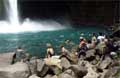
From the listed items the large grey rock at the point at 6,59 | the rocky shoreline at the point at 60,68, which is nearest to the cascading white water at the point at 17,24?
the large grey rock at the point at 6,59

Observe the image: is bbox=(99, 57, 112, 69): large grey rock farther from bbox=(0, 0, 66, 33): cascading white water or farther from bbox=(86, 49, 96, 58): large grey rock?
bbox=(0, 0, 66, 33): cascading white water

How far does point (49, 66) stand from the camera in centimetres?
2000

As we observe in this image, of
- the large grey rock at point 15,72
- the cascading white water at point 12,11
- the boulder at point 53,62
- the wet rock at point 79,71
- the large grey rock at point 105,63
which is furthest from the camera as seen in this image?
the cascading white water at point 12,11

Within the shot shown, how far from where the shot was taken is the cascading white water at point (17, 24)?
1964 inches

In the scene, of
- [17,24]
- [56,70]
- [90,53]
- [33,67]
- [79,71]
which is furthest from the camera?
[17,24]

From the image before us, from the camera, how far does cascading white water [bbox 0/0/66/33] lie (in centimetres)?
4988

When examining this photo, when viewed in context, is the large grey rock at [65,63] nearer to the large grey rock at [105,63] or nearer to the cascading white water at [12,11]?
the large grey rock at [105,63]

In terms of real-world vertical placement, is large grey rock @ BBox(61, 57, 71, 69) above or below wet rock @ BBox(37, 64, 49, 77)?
above

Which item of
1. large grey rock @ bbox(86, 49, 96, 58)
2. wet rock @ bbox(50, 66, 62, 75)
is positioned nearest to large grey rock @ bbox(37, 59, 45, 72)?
wet rock @ bbox(50, 66, 62, 75)

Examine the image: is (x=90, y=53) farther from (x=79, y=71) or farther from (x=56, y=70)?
(x=79, y=71)

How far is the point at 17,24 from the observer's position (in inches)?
2095

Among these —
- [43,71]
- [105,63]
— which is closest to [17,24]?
[105,63]

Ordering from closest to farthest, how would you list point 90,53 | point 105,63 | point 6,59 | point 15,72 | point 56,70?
point 15,72, point 56,70, point 105,63, point 6,59, point 90,53

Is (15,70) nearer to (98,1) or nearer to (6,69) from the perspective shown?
(6,69)
